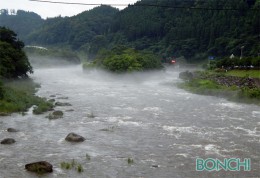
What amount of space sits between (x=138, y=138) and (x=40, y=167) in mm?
8663

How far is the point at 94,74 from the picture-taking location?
8812 cm

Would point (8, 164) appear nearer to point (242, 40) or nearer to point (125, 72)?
point (125, 72)

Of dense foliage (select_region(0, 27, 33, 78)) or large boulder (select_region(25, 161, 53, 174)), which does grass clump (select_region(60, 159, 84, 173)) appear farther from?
dense foliage (select_region(0, 27, 33, 78))

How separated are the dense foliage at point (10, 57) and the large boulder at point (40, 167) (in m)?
32.2

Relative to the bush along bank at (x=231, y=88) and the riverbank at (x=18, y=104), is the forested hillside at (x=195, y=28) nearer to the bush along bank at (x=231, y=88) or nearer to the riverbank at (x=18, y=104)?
the bush along bank at (x=231, y=88)

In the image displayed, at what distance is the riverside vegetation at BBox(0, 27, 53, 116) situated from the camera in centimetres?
3503

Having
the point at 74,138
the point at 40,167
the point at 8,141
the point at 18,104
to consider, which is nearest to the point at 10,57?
the point at 18,104

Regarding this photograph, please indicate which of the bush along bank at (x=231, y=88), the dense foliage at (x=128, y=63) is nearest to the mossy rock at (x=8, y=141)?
the bush along bank at (x=231, y=88)

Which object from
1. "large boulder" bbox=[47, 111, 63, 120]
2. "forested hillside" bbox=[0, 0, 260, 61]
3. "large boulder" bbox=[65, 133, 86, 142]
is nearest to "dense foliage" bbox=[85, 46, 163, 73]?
"forested hillside" bbox=[0, 0, 260, 61]

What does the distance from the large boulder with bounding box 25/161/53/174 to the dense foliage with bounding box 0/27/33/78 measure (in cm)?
3221

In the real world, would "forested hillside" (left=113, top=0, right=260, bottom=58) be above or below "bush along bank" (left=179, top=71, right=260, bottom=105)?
above

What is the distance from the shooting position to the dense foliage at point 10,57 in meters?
50.5

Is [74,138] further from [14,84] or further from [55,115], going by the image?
[14,84]

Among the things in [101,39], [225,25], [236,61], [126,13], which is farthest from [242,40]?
[126,13]
